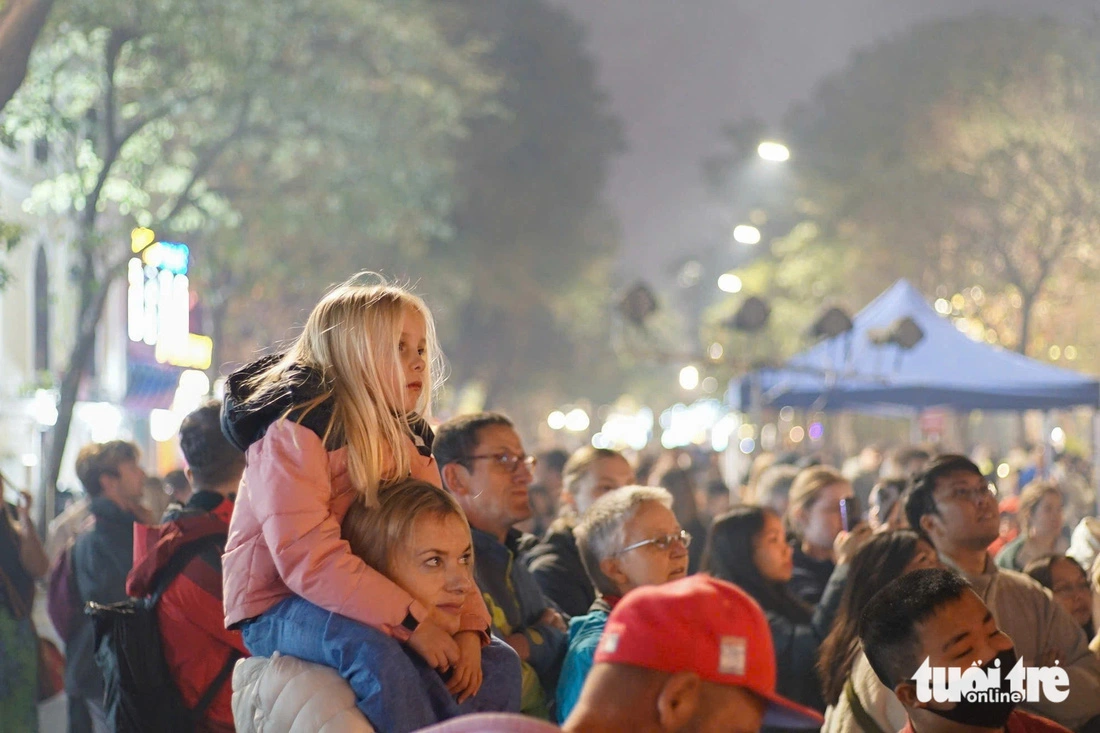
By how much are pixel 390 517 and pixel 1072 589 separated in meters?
3.67

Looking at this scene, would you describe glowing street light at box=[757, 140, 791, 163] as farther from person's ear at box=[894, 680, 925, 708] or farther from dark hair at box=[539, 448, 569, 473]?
person's ear at box=[894, 680, 925, 708]

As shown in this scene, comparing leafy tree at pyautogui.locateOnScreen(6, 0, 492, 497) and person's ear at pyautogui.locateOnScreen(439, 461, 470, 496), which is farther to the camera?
leafy tree at pyautogui.locateOnScreen(6, 0, 492, 497)

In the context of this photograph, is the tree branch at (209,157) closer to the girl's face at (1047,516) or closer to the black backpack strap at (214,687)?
the girl's face at (1047,516)

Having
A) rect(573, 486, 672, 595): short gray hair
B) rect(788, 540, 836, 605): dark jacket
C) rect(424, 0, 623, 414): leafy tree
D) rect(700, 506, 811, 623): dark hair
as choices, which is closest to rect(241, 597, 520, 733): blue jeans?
rect(573, 486, 672, 595): short gray hair

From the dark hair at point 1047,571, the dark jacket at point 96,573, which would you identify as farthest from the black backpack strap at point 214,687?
the dark hair at point 1047,571

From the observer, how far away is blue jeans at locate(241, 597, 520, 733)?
3.21 meters

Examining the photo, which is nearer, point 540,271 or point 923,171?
point 923,171

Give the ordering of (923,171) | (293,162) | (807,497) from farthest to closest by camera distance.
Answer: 1. (923,171)
2. (293,162)
3. (807,497)

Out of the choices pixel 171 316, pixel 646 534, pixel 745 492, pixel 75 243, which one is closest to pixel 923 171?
pixel 171 316

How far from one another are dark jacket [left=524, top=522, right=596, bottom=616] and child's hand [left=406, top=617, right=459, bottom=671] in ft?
7.35

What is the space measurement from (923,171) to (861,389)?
19.5 metres

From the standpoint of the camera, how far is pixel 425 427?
3.87 meters

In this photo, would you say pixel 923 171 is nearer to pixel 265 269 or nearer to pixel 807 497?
pixel 265 269

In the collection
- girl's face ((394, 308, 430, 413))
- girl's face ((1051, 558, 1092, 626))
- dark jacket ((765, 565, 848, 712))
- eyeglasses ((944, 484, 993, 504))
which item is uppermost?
girl's face ((394, 308, 430, 413))
